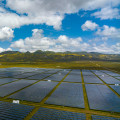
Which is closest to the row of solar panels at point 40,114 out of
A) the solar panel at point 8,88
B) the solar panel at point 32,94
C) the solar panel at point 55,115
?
the solar panel at point 55,115

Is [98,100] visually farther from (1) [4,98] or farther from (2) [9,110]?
(1) [4,98]

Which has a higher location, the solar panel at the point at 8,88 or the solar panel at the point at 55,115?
the solar panel at the point at 8,88

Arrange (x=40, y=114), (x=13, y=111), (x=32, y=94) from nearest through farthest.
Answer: (x=40, y=114), (x=13, y=111), (x=32, y=94)

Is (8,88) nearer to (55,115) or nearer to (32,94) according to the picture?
(32,94)

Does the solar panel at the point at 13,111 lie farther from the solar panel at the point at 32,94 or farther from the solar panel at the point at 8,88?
the solar panel at the point at 8,88

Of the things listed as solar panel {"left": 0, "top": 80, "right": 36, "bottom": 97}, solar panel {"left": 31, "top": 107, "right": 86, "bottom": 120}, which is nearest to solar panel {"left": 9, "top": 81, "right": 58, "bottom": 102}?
solar panel {"left": 0, "top": 80, "right": 36, "bottom": 97}

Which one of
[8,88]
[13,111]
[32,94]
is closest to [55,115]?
[13,111]
